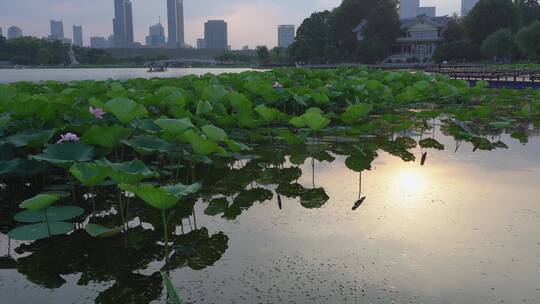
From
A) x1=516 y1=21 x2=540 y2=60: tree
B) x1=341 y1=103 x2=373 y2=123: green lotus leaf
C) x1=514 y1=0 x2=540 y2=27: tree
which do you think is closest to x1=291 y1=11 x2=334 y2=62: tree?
x1=514 y1=0 x2=540 y2=27: tree

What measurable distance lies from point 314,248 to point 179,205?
1252 mm

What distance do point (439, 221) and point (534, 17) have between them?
62.8 m

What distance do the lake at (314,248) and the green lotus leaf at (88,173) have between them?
41cm

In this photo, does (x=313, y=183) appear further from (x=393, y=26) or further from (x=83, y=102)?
(x=393, y=26)

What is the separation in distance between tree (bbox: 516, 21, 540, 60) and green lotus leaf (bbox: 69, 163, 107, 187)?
40.1 m

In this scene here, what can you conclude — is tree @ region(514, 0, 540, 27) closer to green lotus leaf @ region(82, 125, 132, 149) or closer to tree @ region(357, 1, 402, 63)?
tree @ region(357, 1, 402, 63)

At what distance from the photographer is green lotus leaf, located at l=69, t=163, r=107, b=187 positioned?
105 inches

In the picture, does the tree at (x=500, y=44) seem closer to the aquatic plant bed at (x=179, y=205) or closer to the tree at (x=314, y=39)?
the tree at (x=314, y=39)

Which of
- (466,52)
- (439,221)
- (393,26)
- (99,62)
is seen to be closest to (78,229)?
(439,221)

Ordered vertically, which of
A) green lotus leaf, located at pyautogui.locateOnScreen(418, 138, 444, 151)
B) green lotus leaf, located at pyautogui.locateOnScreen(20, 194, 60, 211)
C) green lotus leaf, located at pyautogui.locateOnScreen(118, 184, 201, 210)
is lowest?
green lotus leaf, located at pyautogui.locateOnScreen(418, 138, 444, 151)

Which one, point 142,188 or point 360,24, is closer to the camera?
point 142,188

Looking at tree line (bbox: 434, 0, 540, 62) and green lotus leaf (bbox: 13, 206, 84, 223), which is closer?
green lotus leaf (bbox: 13, 206, 84, 223)

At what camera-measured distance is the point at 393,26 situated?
59.5 meters

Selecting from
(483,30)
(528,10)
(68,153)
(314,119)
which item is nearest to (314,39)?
(483,30)
